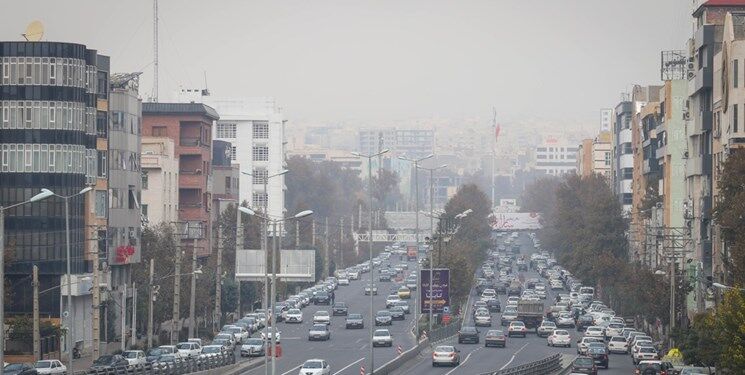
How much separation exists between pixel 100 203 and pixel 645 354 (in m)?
41.7

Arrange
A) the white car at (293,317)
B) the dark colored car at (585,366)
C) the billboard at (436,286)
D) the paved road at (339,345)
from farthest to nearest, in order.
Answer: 1. the white car at (293,317)
2. the billboard at (436,286)
3. the paved road at (339,345)
4. the dark colored car at (585,366)

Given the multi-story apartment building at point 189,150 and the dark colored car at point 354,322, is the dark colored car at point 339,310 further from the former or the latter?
the multi-story apartment building at point 189,150

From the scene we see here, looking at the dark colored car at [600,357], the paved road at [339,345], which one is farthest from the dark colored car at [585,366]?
the paved road at [339,345]

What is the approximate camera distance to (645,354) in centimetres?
9838

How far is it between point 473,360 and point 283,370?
46.1ft

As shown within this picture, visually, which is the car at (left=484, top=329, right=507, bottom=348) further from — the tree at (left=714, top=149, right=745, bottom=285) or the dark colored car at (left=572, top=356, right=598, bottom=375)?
the tree at (left=714, top=149, right=745, bottom=285)

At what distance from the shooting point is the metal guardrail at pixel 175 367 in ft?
253

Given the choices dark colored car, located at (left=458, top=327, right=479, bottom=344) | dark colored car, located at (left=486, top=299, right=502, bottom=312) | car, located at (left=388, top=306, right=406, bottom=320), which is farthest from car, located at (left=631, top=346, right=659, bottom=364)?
dark colored car, located at (left=486, top=299, right=502, bottom=312)

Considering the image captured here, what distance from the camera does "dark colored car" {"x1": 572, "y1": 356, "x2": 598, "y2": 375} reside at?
89000 millimetres

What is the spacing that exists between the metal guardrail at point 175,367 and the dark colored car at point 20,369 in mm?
2019

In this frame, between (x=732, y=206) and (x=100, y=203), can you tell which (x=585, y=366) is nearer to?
(x=732, y=206)

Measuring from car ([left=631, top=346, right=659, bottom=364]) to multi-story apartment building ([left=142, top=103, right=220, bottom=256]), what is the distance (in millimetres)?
67072

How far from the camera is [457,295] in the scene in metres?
154

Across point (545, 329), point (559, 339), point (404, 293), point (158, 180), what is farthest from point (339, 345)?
point (404, 293)
